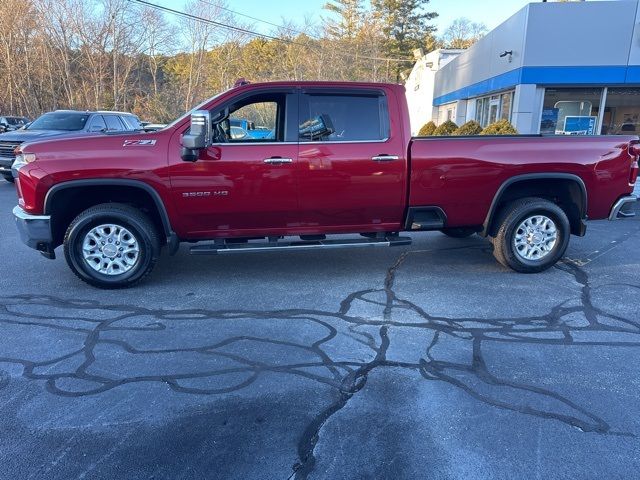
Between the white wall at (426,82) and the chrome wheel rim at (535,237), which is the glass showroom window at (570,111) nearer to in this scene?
the chrome wheel rim at (535,237)

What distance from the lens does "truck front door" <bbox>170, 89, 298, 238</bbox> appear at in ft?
16.3

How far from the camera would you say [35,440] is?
2723 mm

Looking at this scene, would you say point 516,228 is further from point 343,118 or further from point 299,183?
point 299,183

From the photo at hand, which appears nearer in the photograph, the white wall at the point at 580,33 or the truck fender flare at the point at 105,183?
the truck fender flare at the point at 105,183

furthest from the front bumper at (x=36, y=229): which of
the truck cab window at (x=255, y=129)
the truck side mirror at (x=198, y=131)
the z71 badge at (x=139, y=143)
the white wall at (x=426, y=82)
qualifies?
the white wall at (x=426, y=82)

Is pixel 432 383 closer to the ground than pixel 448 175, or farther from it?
closer to the ground

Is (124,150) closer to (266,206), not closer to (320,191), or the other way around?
(266,206)

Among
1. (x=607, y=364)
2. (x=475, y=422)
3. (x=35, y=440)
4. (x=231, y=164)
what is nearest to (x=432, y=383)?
(x=475, y=422)

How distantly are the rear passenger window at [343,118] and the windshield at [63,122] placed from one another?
31.7 feet

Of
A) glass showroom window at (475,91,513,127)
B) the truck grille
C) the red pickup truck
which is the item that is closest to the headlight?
the red pickup truck

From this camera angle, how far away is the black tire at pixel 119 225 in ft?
16.3

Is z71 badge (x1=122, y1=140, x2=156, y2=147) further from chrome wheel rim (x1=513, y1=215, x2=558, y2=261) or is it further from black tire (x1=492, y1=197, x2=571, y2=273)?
chrome wheel rim (x1=513, y1=215, x2=558, y2=261)

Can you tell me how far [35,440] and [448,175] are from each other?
4.47 metres

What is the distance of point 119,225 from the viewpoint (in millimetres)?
5020
